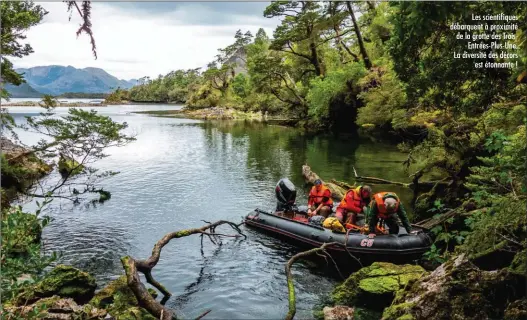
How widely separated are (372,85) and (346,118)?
1198 centimetres

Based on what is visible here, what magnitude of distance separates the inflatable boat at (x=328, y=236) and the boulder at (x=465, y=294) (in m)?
4.47

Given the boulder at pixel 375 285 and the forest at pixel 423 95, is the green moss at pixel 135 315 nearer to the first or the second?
the boulder at pixel 375 285

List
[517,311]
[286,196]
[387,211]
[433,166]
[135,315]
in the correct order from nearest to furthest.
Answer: [517,311], [135,315], [387,211], [433,166], [286,196]

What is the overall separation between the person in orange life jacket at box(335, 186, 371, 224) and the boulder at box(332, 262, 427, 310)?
3.25 meters

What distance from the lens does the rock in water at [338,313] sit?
402 inches

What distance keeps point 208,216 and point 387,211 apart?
9496 millimetres

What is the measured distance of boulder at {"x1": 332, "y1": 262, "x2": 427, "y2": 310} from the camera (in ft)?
35.3

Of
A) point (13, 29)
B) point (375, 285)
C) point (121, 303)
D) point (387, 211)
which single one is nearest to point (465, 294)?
point (375, 285)

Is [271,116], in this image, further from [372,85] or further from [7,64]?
[7,64]

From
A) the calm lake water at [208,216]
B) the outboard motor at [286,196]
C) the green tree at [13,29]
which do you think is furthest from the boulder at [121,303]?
the green tree at [13,29]

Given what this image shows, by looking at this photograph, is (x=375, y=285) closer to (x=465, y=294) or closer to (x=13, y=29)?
(x=465, y=294)

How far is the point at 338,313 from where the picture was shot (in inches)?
408

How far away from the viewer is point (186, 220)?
62.7ft

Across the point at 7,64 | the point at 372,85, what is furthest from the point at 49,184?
the point at 372,85
